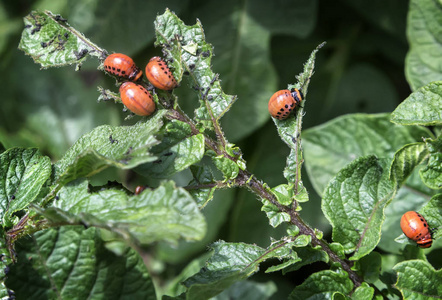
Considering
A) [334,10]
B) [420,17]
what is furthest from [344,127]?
[334,10]

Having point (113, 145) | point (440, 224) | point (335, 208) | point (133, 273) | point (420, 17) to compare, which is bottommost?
point (440, 224)

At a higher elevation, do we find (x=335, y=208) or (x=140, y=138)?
(x=140, y=138)

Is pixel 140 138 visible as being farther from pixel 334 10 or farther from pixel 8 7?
pixel 8 7

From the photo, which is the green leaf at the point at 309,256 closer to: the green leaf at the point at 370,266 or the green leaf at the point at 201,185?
the green leaf at the point at 370,266

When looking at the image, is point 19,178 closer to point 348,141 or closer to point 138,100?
point 138,100

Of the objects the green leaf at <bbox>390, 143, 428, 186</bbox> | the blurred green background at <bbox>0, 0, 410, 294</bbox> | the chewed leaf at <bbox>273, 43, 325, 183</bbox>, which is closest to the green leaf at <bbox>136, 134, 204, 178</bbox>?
the chewed leaf at <bbox>273, 43, 325, 183</bbox>
